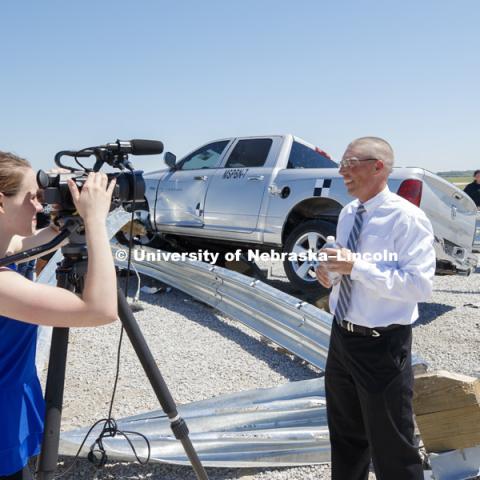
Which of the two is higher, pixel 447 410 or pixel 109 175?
pixel 109 175

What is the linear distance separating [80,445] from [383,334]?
1.70m

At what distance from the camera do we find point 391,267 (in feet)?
7.01

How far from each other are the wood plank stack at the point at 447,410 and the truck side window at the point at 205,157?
16.5 feet

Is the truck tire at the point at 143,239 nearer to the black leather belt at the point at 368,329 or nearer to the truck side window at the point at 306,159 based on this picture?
the truck side window at the point at 306,159

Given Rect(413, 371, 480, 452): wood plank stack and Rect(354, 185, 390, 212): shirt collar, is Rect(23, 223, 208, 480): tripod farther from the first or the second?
Rect(413, 371, 480, 452): wood plank stack

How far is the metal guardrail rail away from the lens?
4.12 m

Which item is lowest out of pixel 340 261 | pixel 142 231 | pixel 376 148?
pixel 142 231

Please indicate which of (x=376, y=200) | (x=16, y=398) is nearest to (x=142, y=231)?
(x=376, y=200)

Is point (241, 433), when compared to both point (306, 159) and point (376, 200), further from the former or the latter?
point (306, 159)

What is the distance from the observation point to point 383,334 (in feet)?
6.99

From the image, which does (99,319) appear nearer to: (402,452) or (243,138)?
(402,452)

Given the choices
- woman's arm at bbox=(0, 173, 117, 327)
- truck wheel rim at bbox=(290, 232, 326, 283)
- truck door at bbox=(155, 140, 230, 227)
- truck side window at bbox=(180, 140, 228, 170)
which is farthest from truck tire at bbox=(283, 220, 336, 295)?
woman's arm at bbox=(0, 173, 117, 327)

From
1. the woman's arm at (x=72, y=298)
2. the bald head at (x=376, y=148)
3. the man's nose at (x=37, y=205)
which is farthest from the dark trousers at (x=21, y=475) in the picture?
the bald head at (x=376, y=148)

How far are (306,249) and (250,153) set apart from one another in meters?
1.70
